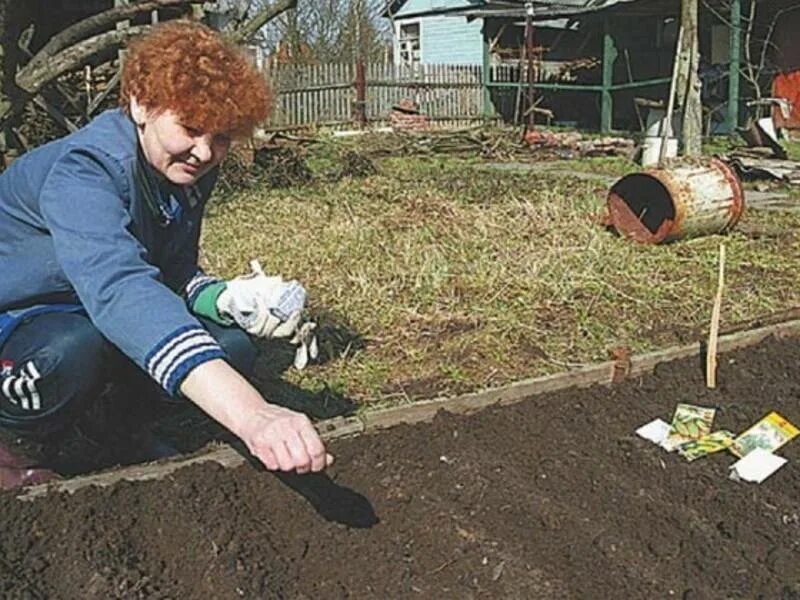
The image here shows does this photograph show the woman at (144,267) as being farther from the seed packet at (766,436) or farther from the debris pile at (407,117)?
the debris pile at (407,117)

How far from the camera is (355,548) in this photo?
258 centimetres

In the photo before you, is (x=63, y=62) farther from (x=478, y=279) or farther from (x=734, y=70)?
(x=734, y=70)

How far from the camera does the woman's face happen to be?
240 centimetres

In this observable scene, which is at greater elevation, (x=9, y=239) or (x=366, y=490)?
(x=9, y=239)

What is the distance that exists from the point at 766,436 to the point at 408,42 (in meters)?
29.5

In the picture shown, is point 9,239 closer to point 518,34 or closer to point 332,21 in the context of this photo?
point 518,34

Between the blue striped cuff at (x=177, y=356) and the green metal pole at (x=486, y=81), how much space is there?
21277 mm

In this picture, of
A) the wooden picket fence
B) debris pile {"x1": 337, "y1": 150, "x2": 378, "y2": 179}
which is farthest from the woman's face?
the wooden picket fence

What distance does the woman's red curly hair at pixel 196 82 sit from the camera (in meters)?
2.36

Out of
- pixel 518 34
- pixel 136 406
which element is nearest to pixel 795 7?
pixel 518 34

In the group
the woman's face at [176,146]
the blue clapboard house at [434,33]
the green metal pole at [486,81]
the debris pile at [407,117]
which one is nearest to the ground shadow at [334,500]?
the woman's face at [176,146]

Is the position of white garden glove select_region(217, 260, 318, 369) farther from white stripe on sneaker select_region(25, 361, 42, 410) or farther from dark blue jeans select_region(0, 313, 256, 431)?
white stripe on sneaker select_region(25, 361, 42, 410)

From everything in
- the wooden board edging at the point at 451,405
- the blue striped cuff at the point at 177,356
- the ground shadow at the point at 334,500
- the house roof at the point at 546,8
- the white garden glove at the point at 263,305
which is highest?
the house roof at the point at 546,8

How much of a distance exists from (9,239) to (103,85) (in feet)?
34.4
